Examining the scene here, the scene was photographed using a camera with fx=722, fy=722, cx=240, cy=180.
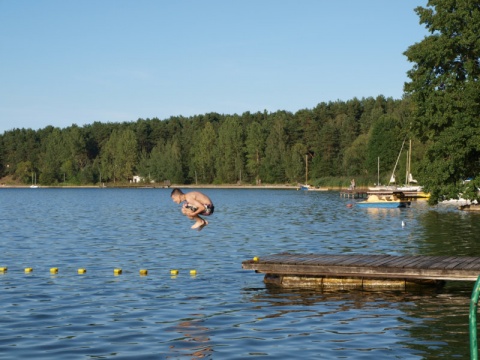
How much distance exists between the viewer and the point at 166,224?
202 feet

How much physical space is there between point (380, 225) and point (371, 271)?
35.2 meters

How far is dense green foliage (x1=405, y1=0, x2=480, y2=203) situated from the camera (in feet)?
139

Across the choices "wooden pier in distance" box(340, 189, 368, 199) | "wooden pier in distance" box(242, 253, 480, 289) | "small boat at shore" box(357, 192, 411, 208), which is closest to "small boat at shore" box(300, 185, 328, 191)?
"wooden pier in distance" box(340, 189, 368, 199)

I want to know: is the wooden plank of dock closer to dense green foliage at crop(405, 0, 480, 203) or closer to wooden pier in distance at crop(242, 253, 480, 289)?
wooden pier in distance at crop(242, 253, 480, 289)

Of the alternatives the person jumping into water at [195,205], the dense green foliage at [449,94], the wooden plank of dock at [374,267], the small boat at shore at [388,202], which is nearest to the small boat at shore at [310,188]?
the small boat at shore at [388,202]

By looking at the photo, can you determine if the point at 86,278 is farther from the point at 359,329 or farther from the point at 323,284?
the point at 359,329

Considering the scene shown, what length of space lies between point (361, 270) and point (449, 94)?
79.4 feet

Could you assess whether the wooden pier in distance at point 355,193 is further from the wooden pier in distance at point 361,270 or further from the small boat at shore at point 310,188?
the wooden pier in distance at point 361,270

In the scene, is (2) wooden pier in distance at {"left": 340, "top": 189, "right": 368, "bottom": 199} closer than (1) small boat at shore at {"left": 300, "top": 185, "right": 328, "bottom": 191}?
Yes

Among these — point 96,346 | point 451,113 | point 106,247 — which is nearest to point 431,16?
point 451,113

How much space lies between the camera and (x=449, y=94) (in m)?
43.4

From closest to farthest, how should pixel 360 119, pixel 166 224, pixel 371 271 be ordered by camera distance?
pixel 371 271 → pixel 166 224 → pixel 360 119

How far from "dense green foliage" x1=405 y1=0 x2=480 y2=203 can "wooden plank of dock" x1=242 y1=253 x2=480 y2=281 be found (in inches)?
779

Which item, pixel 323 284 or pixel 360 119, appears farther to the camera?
pixel 360 119
